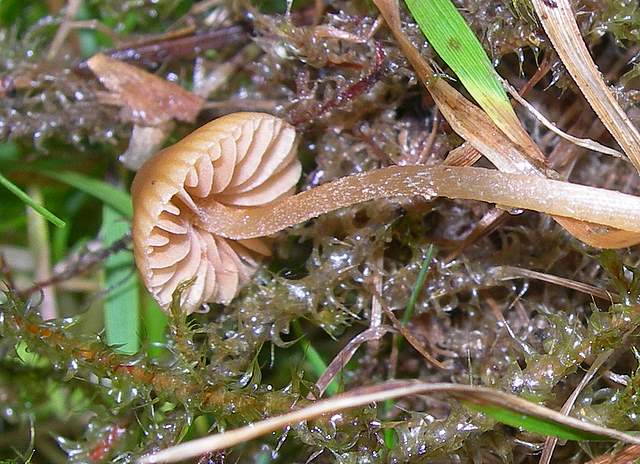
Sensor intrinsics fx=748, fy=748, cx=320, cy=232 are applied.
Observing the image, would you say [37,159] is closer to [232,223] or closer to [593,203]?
[232,223]

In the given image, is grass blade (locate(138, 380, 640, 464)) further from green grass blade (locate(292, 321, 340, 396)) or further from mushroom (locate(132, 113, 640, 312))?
green grass blade (locate(292, 321, 340, 396))

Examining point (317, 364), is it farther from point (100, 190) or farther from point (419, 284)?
point (100, 190)

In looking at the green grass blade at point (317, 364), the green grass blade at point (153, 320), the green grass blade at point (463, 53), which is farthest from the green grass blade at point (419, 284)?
the green grass blade at point (153, 320)

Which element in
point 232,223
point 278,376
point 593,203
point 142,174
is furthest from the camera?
point 278,376

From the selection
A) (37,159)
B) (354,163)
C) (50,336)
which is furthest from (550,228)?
(37,159)

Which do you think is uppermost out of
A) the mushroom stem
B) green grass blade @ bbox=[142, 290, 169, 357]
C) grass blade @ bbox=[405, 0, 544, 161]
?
grass blade @ bbox=[405, 0, 544, 161]

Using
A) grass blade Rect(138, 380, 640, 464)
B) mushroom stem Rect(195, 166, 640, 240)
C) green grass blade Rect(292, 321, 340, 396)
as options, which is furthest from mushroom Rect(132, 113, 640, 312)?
grass blade Rect(138, 380, 640, 464)

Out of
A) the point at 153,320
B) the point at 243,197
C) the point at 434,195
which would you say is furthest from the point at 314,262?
the point at 153,320

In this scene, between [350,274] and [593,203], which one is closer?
[593,203]
